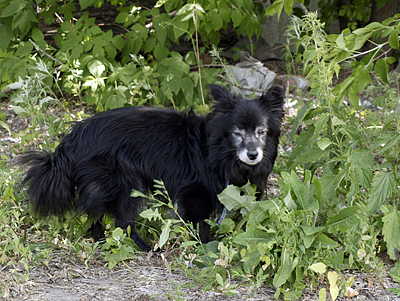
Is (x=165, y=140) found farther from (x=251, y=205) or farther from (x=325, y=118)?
(x=325, y=118)

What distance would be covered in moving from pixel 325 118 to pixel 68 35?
360 centimetres

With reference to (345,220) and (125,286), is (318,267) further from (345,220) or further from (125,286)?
(125,286)

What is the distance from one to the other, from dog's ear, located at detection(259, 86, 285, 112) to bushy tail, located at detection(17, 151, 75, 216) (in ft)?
5.38

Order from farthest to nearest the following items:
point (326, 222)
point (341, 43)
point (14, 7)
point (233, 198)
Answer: point (14, 7), point (233, 198), point (326, 222), point (341, 43)

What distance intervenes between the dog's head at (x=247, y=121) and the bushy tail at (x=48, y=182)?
3.94 ft

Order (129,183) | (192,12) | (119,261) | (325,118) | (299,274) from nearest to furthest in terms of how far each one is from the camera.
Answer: (299,274) → (325,118) → (119,261) → (129,183) → (192,12)

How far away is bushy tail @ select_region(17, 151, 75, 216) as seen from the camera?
10.5ft

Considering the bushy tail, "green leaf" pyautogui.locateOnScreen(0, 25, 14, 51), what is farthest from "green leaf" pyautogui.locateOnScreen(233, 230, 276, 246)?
"green leaf" pyautogui.locateOnScreen(0, 25, 14, 51)

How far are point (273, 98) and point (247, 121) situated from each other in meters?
0.33

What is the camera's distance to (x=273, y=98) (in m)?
3.29

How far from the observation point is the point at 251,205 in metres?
2.86

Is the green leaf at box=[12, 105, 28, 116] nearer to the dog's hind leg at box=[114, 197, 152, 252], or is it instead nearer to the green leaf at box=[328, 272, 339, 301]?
the dog's hind leg at box=[114, 197, 152, 252]

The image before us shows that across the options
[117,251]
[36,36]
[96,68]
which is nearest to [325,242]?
[117,251]

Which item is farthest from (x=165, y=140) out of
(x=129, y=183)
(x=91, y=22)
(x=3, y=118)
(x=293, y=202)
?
(x=3, y=118)
